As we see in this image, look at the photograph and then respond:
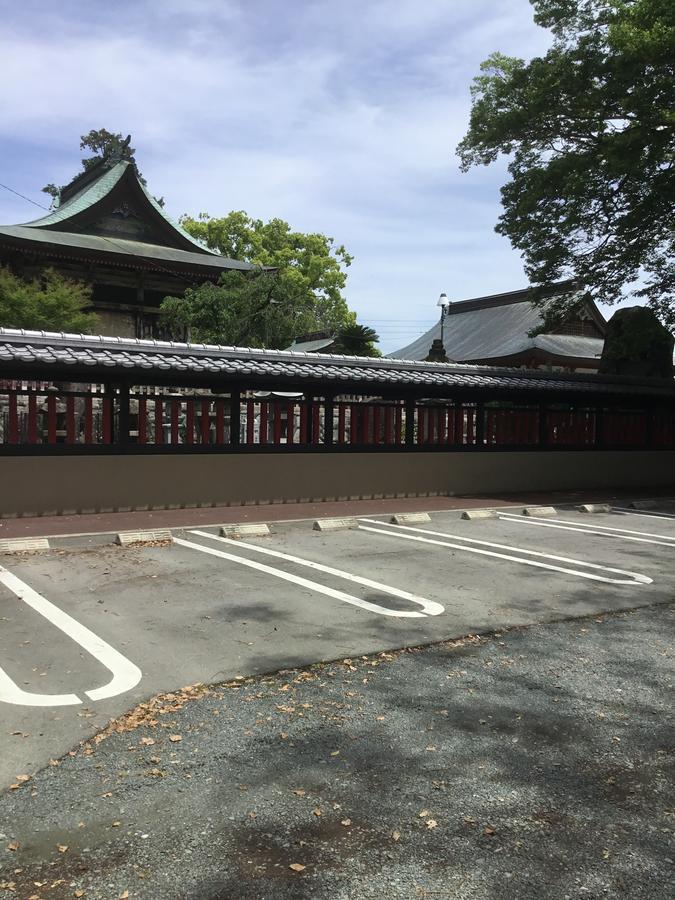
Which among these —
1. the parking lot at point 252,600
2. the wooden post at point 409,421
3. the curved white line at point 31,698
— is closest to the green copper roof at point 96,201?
the wooden post at point 409,421

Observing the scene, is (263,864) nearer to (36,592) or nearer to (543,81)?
(36,592)

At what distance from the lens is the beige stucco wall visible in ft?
41.4

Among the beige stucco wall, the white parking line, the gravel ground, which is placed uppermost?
the beige stucco wall

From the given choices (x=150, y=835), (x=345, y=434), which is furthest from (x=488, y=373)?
(x=150, y=835)

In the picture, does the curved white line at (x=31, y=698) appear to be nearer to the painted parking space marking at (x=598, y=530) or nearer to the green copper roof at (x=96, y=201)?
the painted parking space marking at (x=598, y=530)

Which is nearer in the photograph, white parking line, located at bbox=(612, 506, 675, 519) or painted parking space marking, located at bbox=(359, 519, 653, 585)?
painted parking space marking, located at bbox=(359, 519, 653, 585)

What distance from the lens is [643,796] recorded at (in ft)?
11.4

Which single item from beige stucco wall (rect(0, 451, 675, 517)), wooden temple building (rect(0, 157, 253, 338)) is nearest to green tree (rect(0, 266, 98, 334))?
wooden temple building (rect(0, 157, 253, 338))

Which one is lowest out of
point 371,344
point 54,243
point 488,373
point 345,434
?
point 345,434

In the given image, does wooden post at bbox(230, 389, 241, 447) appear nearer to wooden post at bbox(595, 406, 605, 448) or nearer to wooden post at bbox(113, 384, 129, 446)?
wooden post at bbox(113, 384, 129, 446)

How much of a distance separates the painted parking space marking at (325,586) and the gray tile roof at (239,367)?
361 cm

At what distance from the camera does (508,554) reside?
392 inches

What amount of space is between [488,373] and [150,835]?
1524 cm

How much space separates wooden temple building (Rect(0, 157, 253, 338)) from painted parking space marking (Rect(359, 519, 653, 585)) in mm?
17209
